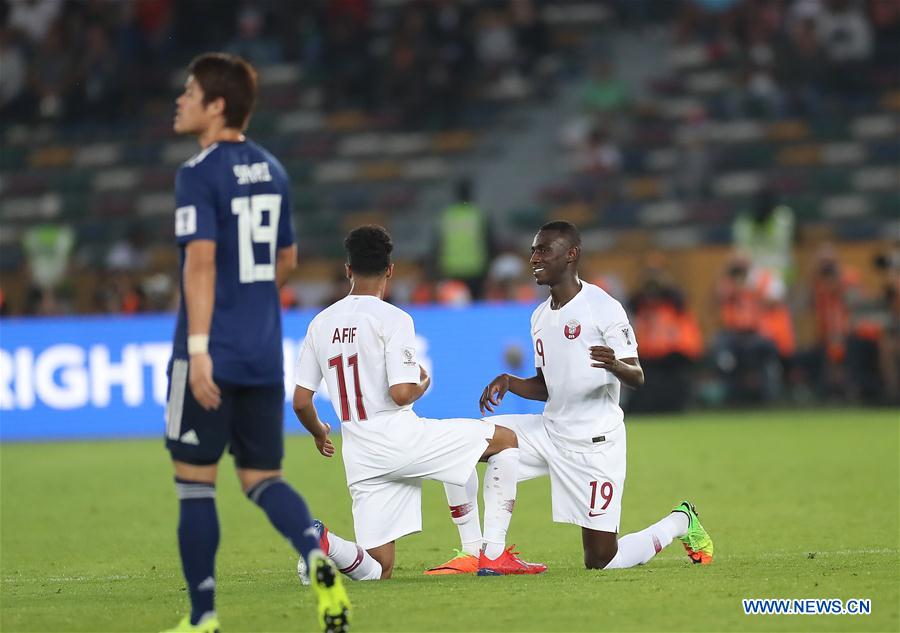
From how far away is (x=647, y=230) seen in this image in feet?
68.7

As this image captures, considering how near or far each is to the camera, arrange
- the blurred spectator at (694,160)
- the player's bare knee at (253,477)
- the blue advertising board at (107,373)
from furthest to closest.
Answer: the blurred spectator at (694,160), the blue advertising board at (107,373), the player's bare knee at (253,477)

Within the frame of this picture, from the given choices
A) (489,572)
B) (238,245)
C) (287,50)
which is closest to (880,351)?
(287,50)

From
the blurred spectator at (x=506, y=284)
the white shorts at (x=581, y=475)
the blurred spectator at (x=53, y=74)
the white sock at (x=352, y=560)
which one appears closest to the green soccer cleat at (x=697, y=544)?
the white shorts at (x=581, y=475)

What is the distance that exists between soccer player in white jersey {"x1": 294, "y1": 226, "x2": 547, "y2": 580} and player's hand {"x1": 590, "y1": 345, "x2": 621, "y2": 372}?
0.66m

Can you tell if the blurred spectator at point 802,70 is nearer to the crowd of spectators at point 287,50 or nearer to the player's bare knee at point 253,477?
the crowd of spectators at point 287,50

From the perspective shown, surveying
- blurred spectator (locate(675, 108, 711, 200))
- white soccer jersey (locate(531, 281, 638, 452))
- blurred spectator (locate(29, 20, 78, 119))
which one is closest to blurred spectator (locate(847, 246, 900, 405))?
blurred spectator (locate(675, 108, 711, 200))

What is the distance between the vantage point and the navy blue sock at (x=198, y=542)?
5.16 m

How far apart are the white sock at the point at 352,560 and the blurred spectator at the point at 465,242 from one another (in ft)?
39.1

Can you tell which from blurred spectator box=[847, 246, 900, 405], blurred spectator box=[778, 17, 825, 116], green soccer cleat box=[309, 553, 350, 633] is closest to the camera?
green soccer cleat box=[309, 553, 350, 633]

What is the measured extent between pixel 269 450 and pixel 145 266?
1475 cm

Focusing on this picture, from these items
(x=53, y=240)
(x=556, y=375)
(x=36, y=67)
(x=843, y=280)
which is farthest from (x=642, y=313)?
(x=36, y=67)

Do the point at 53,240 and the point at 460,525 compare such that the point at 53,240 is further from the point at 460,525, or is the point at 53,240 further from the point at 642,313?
the point at 460,525

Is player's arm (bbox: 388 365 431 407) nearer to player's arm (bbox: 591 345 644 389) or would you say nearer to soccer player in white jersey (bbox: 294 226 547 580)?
soccer player in white jersey (bbox: 294 226 547 580)

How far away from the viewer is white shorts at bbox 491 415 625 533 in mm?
6914
